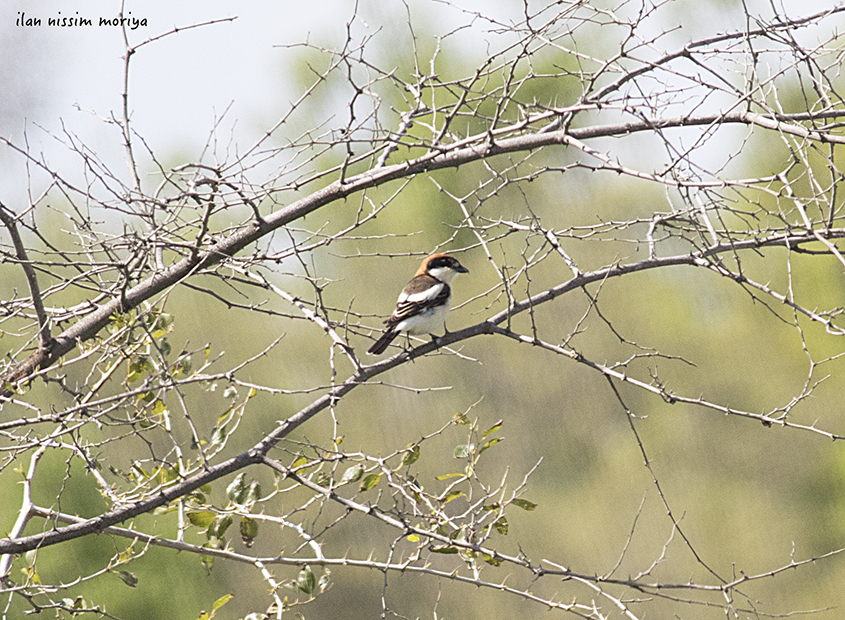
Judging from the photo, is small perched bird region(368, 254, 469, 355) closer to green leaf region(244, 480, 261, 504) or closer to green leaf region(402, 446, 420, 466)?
green leaf region(402, 446, 420, 466)

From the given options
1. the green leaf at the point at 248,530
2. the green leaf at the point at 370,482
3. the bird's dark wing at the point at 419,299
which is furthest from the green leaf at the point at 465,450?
the bird's dark wing at the point at 419,299

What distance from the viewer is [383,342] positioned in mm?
4738

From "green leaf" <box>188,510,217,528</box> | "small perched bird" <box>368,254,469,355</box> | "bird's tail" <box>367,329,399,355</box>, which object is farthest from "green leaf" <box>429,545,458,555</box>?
"small perched bird" <box>368,254,469,355</box>

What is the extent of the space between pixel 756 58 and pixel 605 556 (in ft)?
43.9

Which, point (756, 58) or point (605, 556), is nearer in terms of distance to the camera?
point (756, 58)

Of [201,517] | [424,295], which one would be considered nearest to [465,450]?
[201,517]

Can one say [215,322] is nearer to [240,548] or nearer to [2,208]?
[240,548]

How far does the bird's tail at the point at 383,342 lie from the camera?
4614 mm

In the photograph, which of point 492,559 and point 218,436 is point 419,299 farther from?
point 492,559

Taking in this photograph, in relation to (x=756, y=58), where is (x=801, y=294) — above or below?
above

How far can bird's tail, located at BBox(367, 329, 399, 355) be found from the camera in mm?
4614

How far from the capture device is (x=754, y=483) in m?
15.4

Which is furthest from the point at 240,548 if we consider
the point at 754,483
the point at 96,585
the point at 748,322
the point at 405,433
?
the point at 748,322

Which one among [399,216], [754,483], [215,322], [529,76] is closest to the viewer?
[529,76]
